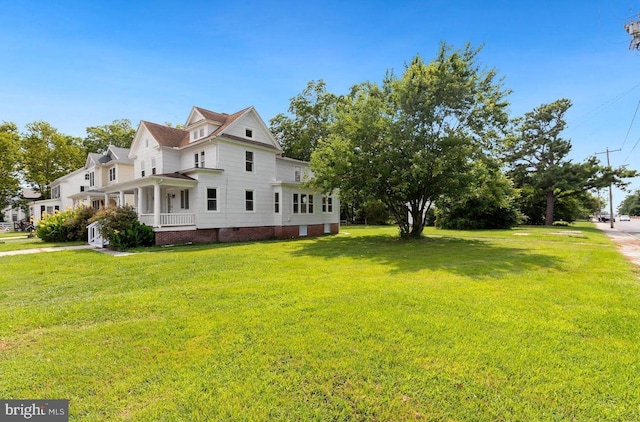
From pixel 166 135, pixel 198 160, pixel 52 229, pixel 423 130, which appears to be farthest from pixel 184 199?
pixel 423 130

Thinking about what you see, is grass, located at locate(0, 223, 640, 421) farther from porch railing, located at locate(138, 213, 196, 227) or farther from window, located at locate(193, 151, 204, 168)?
window, located at locate(193, 151, 204, 168)

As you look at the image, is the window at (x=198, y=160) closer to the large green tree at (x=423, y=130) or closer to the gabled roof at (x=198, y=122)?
the gabled roof at (x=198, y=122)

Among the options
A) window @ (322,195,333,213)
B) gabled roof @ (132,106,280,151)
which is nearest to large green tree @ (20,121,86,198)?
gabled roof @ (132,106,280,151)

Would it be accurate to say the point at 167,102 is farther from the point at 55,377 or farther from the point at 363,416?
the point at 363,416

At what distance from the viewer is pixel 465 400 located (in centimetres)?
264

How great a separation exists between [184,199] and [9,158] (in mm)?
32113

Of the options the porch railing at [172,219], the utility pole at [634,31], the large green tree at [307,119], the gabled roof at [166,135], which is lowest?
the porch railing at [172,219]

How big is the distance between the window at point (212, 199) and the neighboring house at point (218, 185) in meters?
0.05

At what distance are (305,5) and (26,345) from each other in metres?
11.4

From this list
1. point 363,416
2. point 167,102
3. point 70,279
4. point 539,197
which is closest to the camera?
point 363,416

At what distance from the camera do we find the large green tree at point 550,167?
94.8 ft

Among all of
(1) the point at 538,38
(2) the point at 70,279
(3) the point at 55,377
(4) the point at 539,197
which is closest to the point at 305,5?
(1) the point at 538,38

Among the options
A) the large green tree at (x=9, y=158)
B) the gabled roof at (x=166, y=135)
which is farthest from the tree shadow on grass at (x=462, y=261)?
the large green tree at (x=9, y=158)

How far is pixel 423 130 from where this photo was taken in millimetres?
14609
